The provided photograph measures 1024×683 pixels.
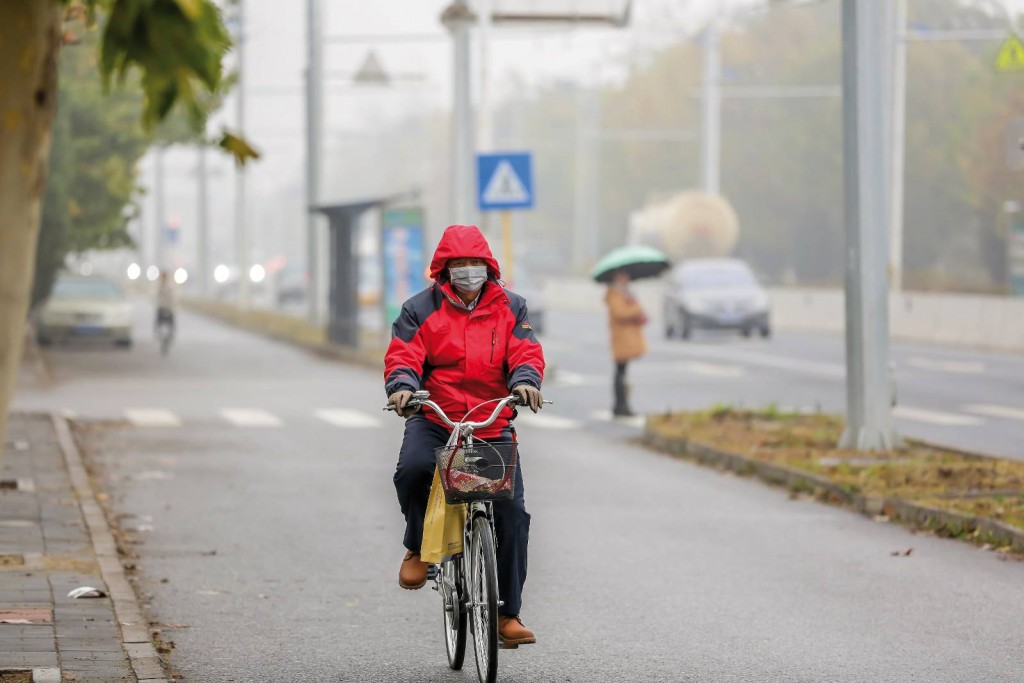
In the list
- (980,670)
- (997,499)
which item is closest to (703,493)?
(997,499)

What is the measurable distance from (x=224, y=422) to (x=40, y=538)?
10444 mm

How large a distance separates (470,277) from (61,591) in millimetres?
2810

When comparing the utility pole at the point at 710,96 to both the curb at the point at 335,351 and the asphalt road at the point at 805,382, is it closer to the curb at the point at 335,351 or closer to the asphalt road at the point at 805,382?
the curb at the point at 335,351

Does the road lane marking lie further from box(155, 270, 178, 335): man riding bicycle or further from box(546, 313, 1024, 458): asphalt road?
box(155, 270, 178, 335): man riding bicycle

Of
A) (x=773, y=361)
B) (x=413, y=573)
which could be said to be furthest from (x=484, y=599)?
(x=773, y=361)

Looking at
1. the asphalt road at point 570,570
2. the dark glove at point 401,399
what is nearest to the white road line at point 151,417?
the asphalt road at point 570,570

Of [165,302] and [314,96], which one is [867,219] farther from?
[314,96]

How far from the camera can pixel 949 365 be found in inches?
1195

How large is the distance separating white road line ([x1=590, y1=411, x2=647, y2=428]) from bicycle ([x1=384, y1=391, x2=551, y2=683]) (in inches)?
520

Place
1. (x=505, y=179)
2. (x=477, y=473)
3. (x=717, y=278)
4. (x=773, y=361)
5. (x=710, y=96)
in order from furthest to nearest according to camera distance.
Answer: (x=710, y=96) < (x=717, y=278) < (x=773, y=361) < (x=505, y=179) < (x=477, y=473)

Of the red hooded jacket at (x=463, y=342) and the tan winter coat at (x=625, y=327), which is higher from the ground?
the red hooded jacket at (x=463, y=342)

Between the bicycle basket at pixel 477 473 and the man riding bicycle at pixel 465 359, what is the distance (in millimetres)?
337

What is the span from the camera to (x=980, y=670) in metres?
7.57

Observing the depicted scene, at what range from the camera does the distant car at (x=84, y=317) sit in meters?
38.8
